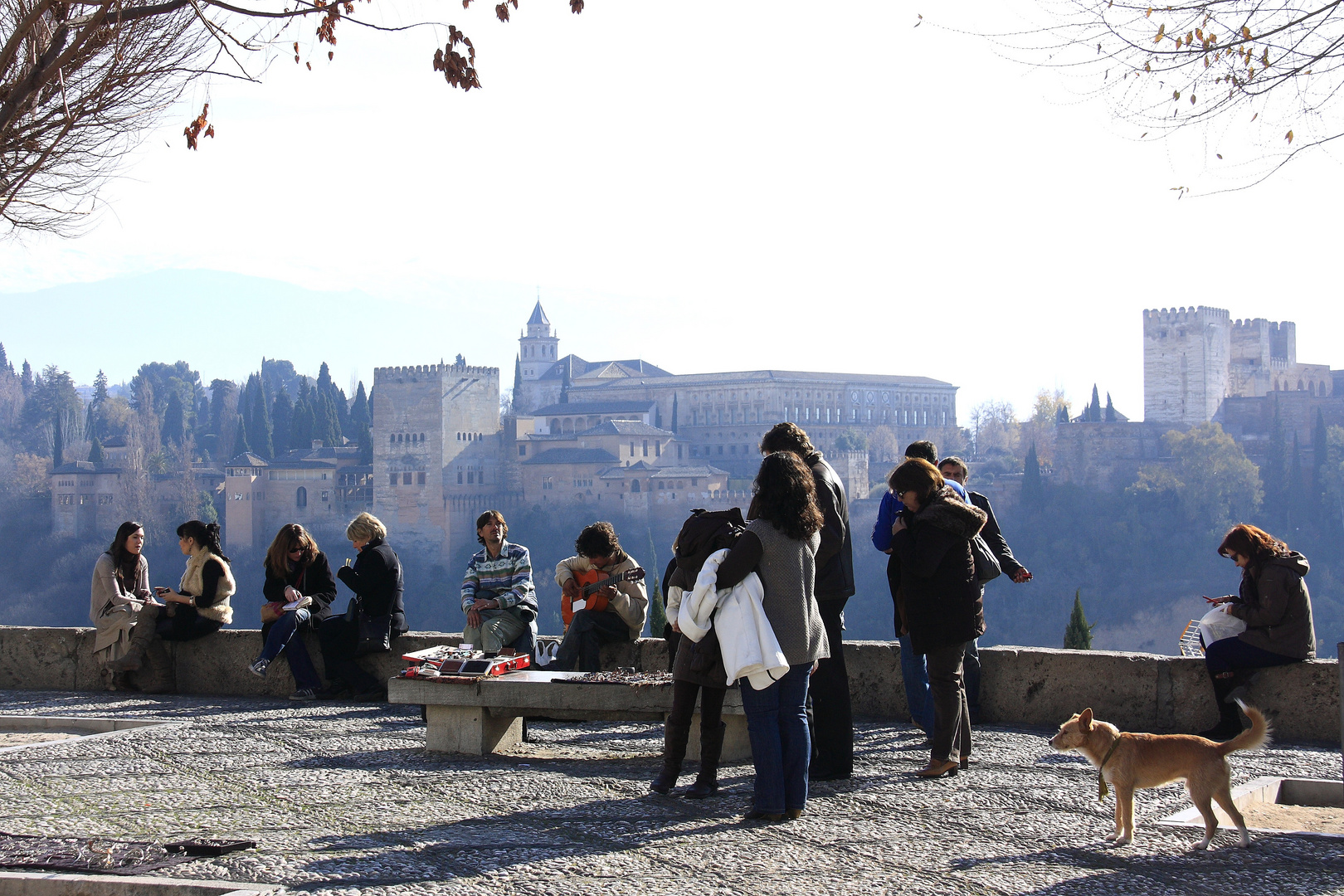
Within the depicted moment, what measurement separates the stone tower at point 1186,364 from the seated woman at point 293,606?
64230 mm

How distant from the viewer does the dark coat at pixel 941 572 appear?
4.50 m

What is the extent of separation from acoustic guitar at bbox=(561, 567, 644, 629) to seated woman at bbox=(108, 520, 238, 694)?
6.62 feet

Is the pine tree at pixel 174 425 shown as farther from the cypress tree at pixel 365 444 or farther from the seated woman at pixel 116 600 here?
the seated woman at pixel 116 600

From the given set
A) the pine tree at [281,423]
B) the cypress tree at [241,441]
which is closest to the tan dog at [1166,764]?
the cypress tree at [241,441]

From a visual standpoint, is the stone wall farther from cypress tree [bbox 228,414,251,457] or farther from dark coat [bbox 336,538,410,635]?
cypress tree [bbox 228,414,251,457]

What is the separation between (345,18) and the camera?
4.81 m

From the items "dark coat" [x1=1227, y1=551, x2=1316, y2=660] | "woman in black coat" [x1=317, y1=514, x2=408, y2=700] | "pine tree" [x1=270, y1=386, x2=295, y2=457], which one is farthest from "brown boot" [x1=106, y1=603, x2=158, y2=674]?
"pine tree" [x1=270, y1=386, x2=295, y2=457]

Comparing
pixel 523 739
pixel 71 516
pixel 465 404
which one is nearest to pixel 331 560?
pixel 465 404

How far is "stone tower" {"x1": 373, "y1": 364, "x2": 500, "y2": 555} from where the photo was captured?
54781mm

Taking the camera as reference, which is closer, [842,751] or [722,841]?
[722,841]

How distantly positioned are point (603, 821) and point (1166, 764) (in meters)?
1.59

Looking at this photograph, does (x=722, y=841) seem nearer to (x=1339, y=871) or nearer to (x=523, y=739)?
(x=1339, y=871)

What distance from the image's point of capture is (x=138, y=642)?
271 inches

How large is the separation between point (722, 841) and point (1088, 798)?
128 centimetres
